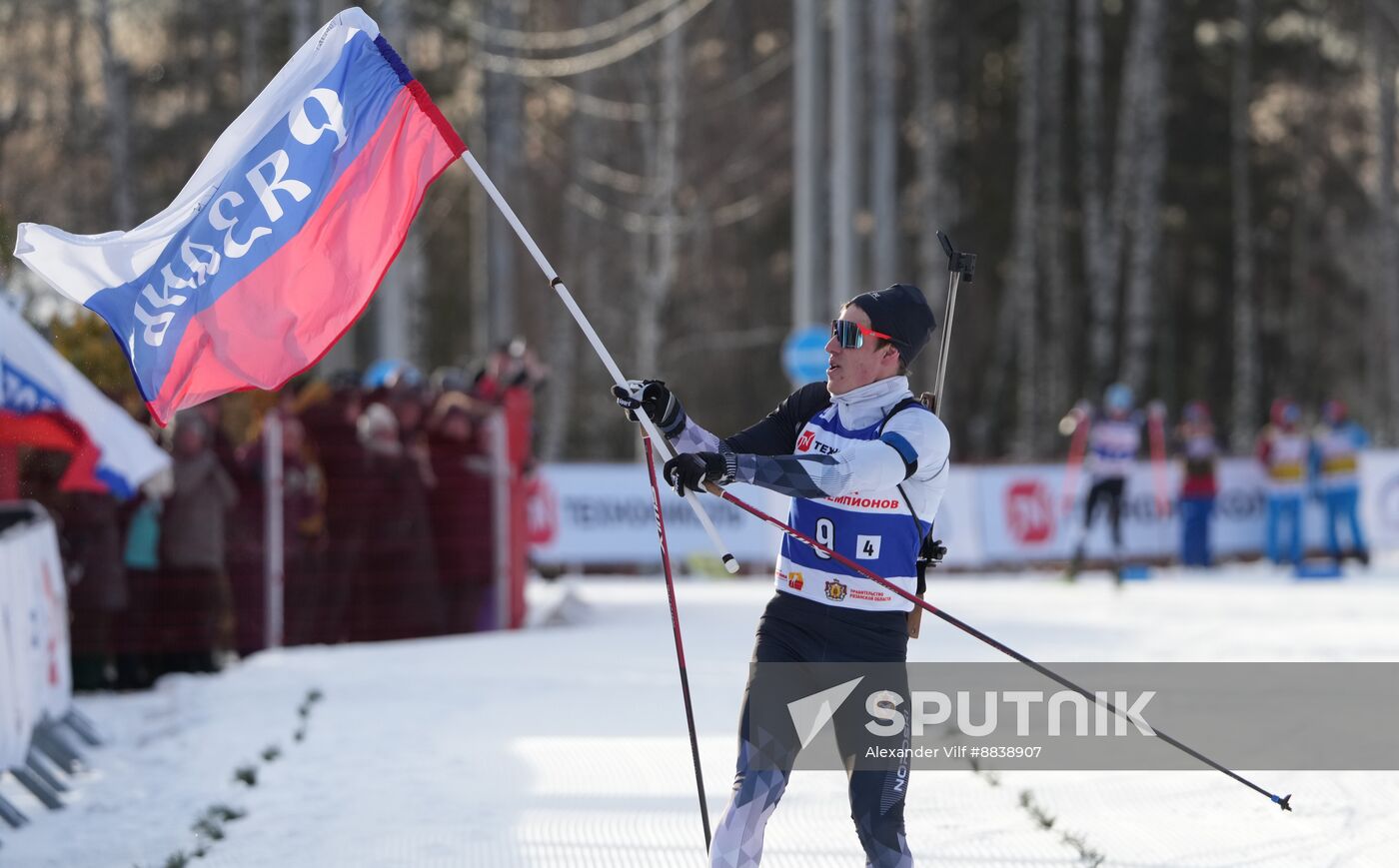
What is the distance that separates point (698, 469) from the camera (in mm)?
4695

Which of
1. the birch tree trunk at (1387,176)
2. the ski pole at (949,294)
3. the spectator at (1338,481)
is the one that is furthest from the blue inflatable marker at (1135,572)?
the ski pole at (949,294)

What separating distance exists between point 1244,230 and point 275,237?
31.5 metres

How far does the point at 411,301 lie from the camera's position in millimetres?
22016

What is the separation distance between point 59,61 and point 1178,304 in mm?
24550

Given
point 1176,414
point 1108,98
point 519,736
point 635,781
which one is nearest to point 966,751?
point 635,781

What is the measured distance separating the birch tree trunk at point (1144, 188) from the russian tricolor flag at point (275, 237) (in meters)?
22.0

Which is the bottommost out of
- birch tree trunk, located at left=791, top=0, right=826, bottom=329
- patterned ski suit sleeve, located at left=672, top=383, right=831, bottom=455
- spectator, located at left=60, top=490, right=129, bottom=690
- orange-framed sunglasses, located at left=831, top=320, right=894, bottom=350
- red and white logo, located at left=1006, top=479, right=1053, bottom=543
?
red and white logo, located at left=1006, top=479, right=1053, bottom=543

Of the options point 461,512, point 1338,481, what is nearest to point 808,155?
point 1338,481

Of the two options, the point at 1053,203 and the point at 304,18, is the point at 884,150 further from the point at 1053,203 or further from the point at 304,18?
the point at 1053,203

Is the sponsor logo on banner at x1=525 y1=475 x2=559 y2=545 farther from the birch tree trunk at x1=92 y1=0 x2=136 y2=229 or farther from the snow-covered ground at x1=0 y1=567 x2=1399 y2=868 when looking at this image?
the birch tree trunk at x1=92 y1=0 x2=136 y2=229

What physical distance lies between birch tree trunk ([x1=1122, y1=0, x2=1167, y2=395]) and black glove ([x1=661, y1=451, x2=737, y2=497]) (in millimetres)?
Result: 23092

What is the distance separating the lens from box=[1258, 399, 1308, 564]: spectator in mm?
20734

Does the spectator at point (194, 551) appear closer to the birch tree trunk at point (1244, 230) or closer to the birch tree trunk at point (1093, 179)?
the birch tree trunk at point (1093, 179)

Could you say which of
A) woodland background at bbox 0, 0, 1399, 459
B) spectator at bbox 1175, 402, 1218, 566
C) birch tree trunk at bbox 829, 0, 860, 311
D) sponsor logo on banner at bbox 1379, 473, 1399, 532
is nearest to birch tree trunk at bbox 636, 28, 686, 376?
woodland background at bbox 0, 0, 1399, 459
